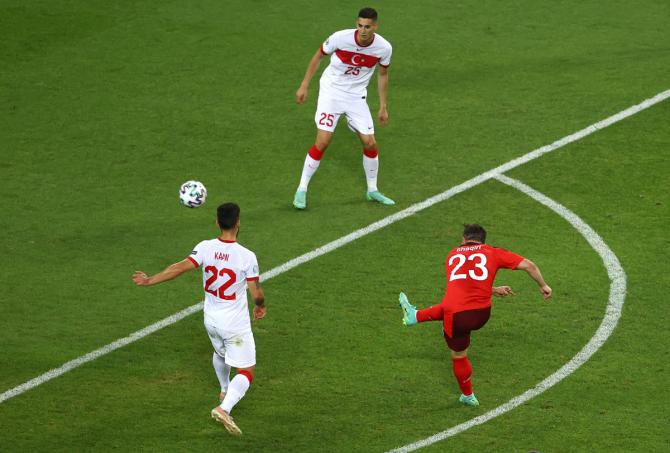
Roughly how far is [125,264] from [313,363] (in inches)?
127

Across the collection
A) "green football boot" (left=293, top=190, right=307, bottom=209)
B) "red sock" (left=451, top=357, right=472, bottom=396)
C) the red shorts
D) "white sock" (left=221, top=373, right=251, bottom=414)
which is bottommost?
"white sock" (left=221, top=373, right=251, bottom=414)

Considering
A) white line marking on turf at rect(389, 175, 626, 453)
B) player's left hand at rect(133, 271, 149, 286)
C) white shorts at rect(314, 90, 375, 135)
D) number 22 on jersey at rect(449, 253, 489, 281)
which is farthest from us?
white shorts at rect(314, 90, 375, 135)

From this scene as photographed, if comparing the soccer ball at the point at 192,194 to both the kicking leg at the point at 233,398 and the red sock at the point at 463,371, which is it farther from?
the red sock at the point at 463,371

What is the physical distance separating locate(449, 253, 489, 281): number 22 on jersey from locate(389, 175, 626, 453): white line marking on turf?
1.36 meters

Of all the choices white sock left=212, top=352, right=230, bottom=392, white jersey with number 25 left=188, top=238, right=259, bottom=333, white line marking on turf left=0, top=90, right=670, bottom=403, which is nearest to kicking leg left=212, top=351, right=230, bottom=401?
white sock left=212, top=352, right=230, bottom=392

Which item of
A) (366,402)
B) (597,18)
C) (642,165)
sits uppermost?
(597,18)

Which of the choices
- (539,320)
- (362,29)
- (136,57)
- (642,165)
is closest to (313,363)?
(539,320)

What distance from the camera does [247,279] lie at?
11367 millimetres

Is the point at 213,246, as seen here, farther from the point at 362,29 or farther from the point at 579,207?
the point at 579,207

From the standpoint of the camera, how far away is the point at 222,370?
11.9 meters

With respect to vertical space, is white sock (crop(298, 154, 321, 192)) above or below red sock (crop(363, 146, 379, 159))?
below

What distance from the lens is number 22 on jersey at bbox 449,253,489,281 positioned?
11.5 m

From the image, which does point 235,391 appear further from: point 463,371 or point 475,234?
point 475,234

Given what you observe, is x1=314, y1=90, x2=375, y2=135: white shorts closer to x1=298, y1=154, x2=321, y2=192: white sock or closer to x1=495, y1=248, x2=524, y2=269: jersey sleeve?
x1=298, y1=154, x2=321, y2=192: white sock
